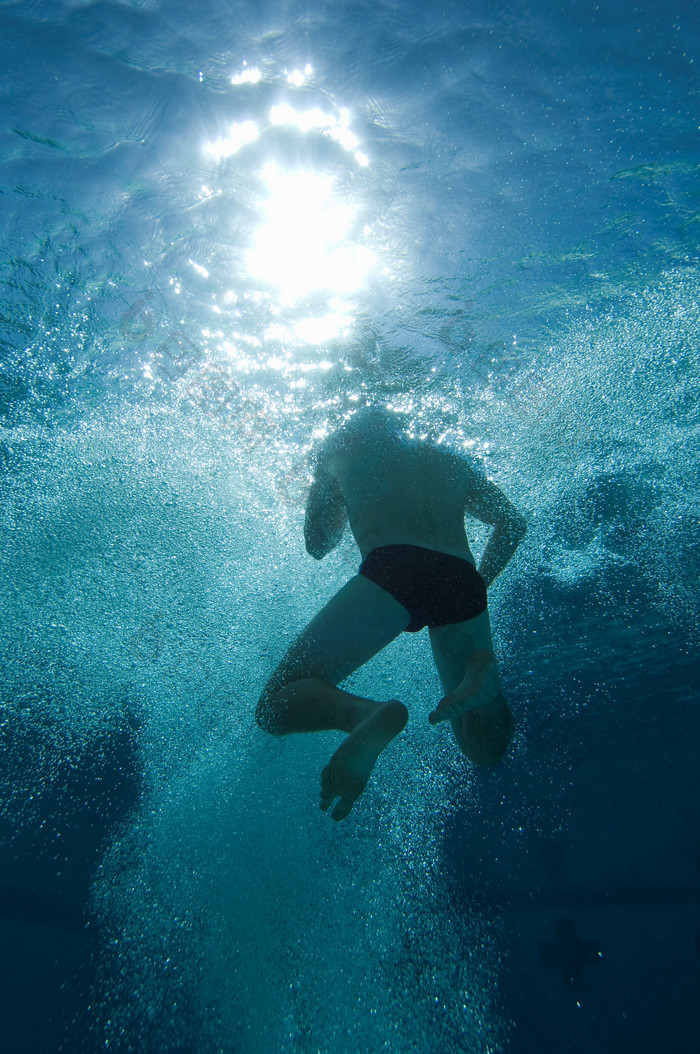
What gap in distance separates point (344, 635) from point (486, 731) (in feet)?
3.82

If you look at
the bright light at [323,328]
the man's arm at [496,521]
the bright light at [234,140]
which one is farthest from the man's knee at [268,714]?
the bright light at [234,140]

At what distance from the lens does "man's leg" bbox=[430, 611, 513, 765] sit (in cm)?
217

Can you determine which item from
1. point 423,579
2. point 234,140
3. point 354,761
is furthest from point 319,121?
point 354,761

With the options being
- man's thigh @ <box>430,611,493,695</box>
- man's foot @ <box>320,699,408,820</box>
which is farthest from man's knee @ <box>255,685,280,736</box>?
man's thigh @ <box>430,611,493,695</box>

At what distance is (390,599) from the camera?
2.19 metres

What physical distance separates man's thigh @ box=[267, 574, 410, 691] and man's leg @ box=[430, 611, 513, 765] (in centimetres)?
49

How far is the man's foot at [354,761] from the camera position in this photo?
1.62 meters

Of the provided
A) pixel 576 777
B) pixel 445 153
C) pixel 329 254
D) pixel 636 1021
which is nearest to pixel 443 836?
pixel 576 777

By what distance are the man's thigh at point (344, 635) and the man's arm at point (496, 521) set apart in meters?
1.13

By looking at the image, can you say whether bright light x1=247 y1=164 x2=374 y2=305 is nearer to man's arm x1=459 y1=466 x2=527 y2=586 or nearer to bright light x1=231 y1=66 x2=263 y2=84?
bright light x1=231 y1=66 x2=263 y2=84

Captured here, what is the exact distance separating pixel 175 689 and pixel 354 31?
9277mm

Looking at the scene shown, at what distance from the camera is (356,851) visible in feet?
25.5

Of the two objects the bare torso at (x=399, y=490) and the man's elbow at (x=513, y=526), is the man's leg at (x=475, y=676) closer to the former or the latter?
the bare torso at (x=399, y=490)

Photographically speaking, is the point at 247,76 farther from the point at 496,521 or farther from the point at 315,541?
the point at 496,521
